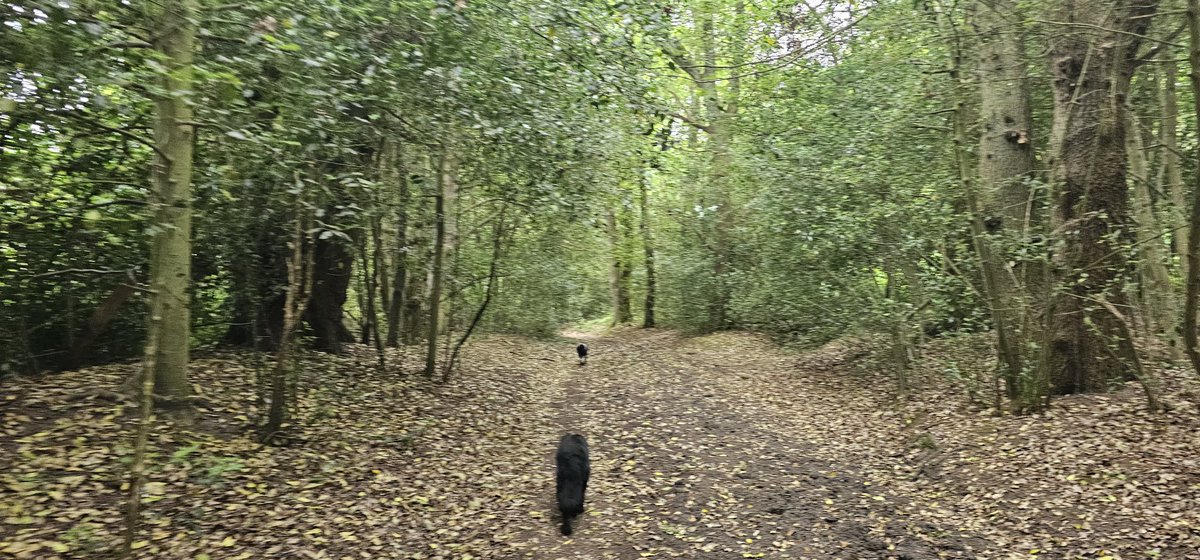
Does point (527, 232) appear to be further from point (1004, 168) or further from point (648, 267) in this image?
point (648, 267)

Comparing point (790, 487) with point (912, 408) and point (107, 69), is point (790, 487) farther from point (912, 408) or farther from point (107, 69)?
point (107, 69)

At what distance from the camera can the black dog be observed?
5.60 meters

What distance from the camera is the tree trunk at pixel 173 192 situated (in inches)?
154

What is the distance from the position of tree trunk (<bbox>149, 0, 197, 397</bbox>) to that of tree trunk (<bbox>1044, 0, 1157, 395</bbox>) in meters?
7.98

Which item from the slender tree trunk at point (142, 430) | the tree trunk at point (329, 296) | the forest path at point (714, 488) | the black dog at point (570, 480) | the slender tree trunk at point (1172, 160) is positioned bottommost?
the forest path at point (714, 488)

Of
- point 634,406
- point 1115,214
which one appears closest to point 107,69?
point 634,406

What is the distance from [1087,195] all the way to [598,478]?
6.14 meters

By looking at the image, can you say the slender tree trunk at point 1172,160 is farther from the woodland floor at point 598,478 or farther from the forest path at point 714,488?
the forest path at point 714,488

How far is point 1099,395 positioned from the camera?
7.07 m

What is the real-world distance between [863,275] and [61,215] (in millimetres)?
9812

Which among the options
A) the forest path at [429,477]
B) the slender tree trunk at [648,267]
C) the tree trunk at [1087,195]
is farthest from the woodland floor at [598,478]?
the slender tree trunk at [648,267]

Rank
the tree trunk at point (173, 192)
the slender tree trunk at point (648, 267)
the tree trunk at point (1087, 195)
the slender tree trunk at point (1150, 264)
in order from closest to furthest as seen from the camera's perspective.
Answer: the tree trunk at point (173, 192) < the tree trunk at point (1087, 195) < the slender tree trunk at point (1150, 264) < the slender tree trunk at point (648, 267)

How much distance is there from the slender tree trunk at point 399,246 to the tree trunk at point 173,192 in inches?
110

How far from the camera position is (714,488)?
6547 millimetres
